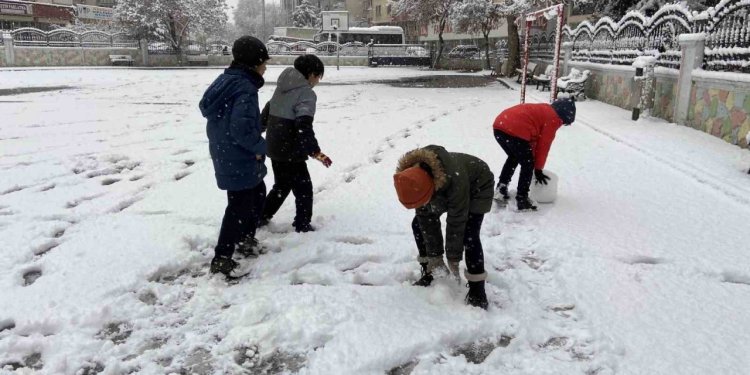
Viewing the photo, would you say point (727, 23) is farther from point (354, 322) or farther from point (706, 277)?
point (354, 322)

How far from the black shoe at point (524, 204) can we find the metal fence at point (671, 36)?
4.57m

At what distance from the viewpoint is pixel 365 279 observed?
3297mm

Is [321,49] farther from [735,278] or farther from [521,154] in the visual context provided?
[735,278]

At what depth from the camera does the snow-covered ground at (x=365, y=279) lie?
8.16ft

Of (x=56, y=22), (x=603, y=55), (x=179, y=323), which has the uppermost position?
(x=56, y=22)

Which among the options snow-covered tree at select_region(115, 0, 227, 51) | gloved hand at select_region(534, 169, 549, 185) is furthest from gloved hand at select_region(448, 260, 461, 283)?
snow-covered tree at select_region(115, 0, 227, 51)

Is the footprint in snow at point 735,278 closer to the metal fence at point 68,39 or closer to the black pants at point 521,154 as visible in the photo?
the black pants at point 521,154

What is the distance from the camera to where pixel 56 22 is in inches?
1732

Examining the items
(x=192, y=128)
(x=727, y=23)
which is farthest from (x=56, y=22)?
(x=727, y=23)

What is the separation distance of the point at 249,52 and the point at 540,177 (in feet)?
9.13

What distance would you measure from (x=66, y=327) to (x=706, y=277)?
12.3ft

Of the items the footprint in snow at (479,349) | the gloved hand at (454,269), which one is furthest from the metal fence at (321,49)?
the footprint in snow at (479,349)

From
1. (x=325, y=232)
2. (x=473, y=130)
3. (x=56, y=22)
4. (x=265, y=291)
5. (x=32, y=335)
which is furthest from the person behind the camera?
(x=56, y=22)

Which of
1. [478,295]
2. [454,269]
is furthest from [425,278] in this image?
[478,295]
